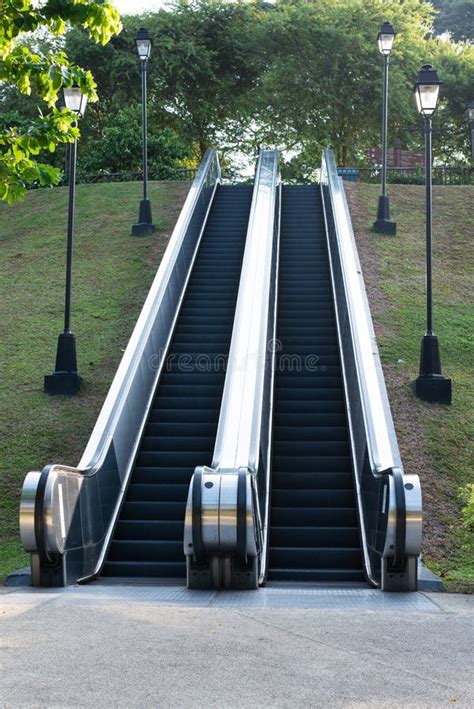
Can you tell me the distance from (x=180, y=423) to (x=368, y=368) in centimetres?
263

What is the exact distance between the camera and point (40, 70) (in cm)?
1061

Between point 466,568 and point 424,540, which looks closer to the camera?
point 466,568

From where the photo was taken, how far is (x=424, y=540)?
440 inches

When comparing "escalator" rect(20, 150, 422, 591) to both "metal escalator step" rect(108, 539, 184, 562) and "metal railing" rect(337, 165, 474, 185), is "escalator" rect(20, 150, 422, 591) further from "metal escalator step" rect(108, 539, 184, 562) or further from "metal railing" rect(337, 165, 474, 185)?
"metal railing" rect(337, 165, 474, 185)

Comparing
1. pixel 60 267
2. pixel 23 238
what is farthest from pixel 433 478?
pixel 23 238

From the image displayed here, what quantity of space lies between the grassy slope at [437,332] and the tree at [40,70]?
18.4 ft

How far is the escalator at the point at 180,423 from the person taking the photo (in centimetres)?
1102

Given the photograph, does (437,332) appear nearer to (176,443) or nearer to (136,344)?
(136,344)

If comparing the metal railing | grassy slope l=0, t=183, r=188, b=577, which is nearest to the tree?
grassy slope l=0, t=183, r=188, b=577

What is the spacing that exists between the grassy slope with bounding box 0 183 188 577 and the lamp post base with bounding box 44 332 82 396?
21 cm

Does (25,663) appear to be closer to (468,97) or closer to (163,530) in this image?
(163,530)

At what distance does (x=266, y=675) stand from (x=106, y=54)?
4079 cm

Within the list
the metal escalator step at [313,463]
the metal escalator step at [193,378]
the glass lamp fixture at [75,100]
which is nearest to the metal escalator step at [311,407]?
the metal escalator step at [193,378]

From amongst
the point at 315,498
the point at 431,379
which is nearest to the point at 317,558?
the point at 315,498
